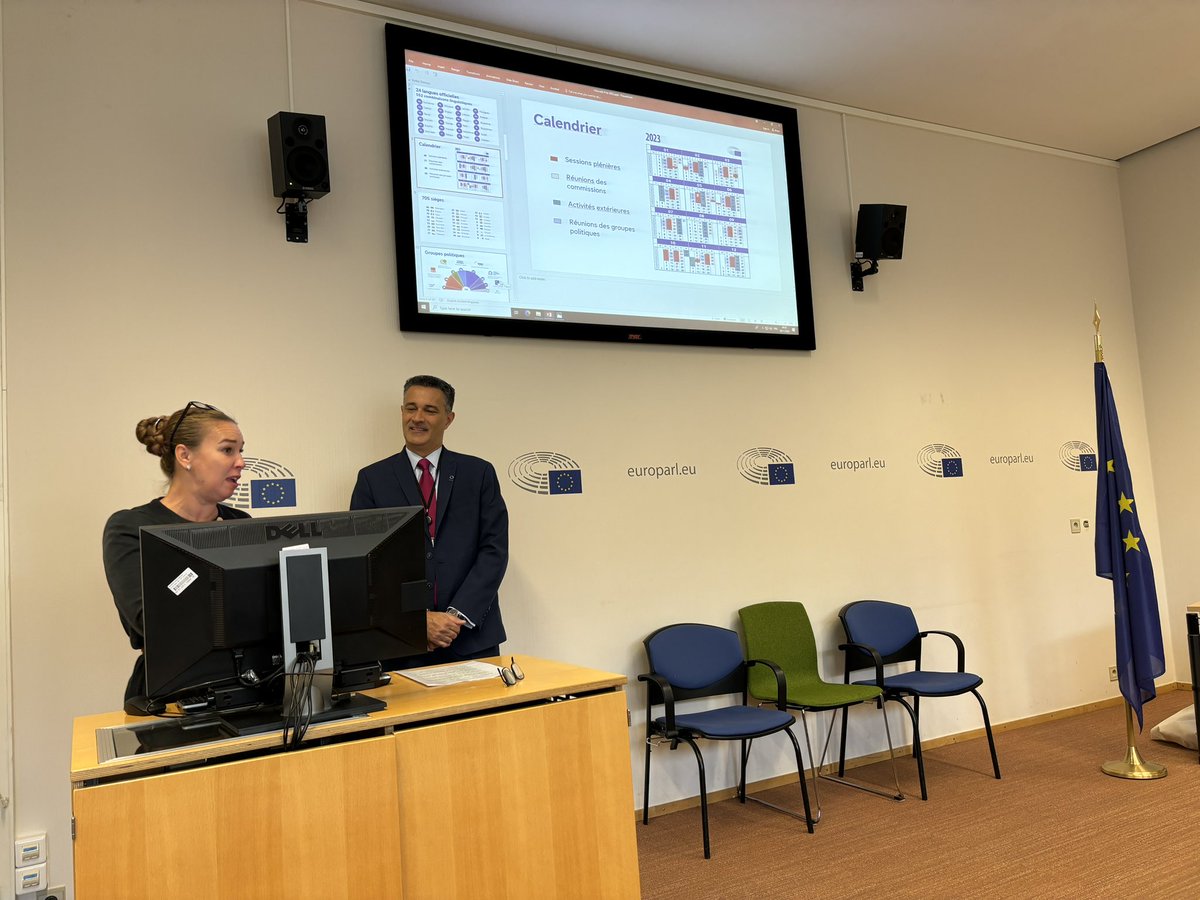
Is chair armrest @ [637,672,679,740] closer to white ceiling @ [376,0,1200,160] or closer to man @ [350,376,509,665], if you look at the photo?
man @ [350,376,509,665]

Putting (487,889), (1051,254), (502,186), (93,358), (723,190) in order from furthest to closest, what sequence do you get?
(1051,254), (723,190), (502,186), (93,358), (487,889)

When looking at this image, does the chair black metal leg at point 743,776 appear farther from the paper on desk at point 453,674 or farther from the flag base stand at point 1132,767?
the paper on desk at point 453,674

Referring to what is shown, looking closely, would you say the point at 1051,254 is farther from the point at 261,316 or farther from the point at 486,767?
the point at 486,767

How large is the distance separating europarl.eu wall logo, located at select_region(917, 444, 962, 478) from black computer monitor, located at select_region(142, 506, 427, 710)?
389cm

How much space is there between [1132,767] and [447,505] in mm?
3529

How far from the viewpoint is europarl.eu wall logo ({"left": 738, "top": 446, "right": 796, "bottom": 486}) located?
4.93 m

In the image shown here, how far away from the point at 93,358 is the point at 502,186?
6.15 ft

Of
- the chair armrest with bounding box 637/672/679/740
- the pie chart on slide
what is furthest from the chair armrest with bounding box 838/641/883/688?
the pie chart on slide

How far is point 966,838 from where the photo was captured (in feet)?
12.6

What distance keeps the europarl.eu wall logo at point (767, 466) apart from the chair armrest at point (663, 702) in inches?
46.9

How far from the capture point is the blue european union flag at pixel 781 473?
5004 mm

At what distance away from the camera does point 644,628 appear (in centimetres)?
454

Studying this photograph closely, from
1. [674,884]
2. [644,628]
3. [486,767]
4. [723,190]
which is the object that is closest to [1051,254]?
[723,190]

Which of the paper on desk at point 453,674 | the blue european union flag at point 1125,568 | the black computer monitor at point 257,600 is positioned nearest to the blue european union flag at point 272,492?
the paper on desk at point 453,674
